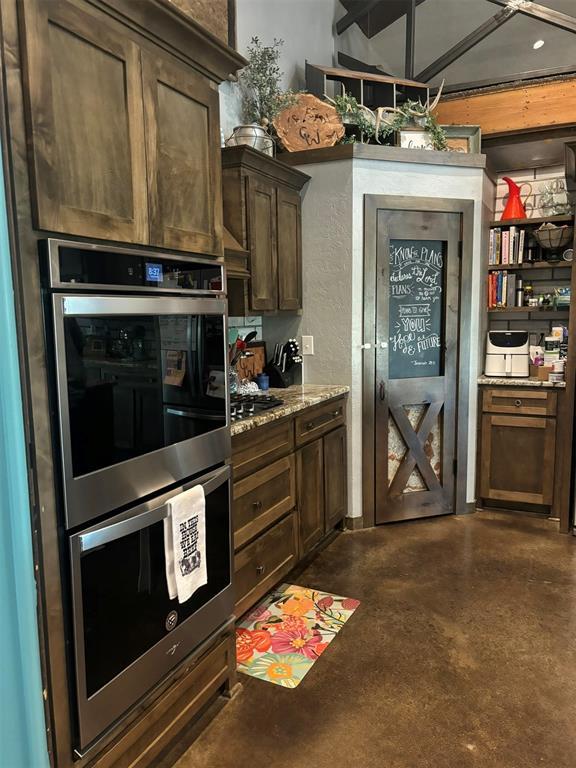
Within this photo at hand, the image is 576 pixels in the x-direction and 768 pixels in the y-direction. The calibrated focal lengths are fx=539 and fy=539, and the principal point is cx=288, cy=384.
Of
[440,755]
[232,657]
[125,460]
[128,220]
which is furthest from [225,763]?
[128,220]

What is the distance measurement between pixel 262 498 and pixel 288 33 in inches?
131

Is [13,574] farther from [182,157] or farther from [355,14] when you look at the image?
[355,14]

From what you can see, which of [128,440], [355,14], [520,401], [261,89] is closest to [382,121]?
[261,89]

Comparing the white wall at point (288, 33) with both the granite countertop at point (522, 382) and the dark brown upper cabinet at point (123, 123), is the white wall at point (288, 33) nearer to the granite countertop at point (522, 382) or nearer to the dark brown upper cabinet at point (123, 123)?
the dark brown upper cabinet at point (123, 123)

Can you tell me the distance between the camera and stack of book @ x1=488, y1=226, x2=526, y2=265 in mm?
3964

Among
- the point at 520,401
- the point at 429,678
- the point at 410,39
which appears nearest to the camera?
the point at 429,678

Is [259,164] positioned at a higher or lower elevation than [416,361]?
higher

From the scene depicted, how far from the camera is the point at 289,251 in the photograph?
10.9ft

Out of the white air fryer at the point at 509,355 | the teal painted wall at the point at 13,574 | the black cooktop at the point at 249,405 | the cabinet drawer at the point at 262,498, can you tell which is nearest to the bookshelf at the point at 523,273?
the white air fryer at the point at 509,355

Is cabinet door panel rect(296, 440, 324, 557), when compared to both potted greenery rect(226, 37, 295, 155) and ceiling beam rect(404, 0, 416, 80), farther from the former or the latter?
ceiling beam rect(404, 0, 416, 80)

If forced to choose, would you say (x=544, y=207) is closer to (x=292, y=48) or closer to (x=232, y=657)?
(x=292, y=48)

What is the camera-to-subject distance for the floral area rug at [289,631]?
87.6 inches

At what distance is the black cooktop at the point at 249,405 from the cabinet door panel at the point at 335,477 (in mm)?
551

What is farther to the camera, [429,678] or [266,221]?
[266,221]
